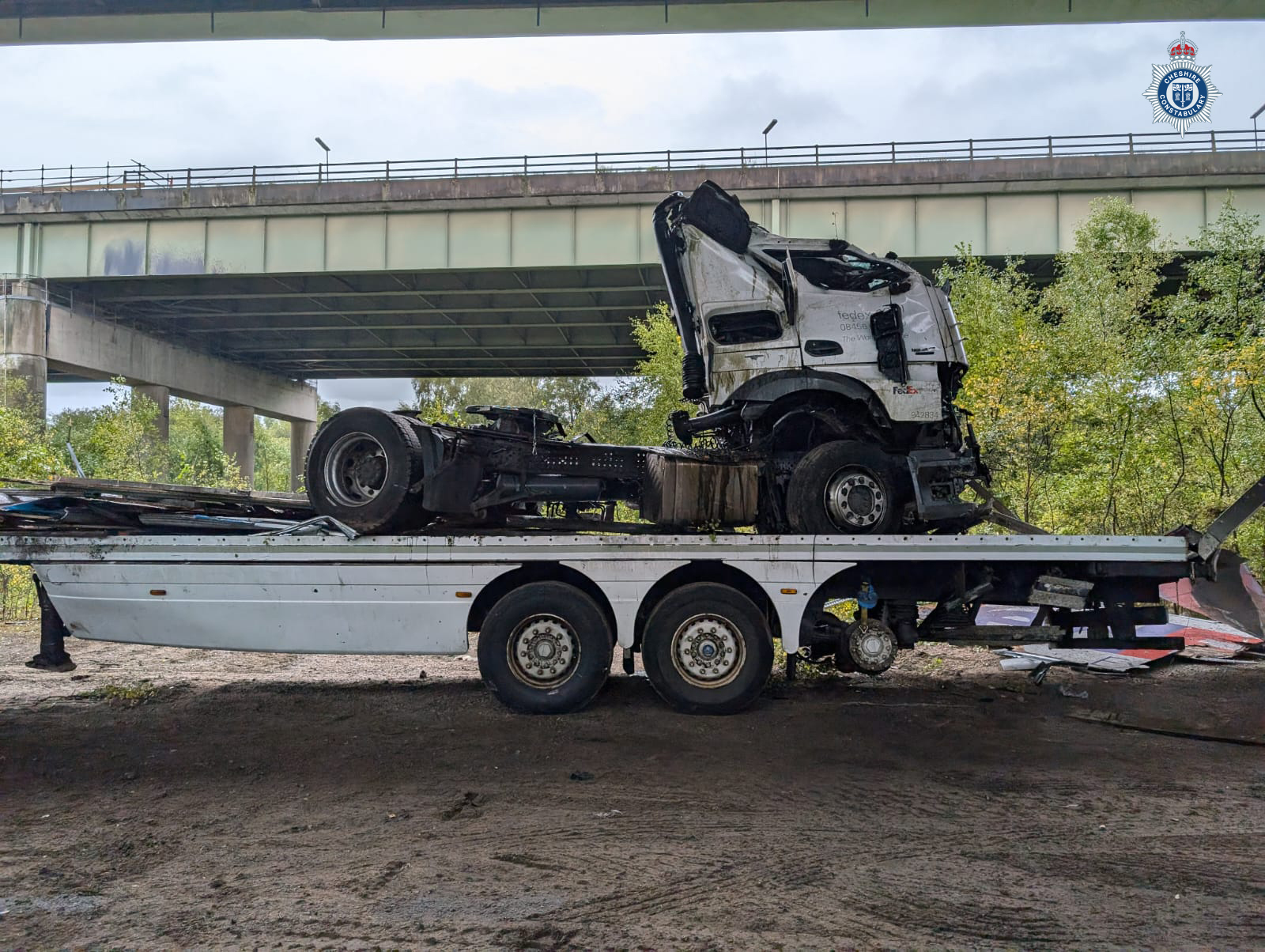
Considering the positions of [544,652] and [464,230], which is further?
[464,230]

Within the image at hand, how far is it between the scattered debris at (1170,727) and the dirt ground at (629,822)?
0.15 metres

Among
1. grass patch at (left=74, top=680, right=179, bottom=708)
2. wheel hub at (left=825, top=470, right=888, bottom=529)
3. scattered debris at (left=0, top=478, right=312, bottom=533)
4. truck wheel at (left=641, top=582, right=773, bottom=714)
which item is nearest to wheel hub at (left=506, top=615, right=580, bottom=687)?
truck wheel at (left=641, top=582, right=773, bottom=714)

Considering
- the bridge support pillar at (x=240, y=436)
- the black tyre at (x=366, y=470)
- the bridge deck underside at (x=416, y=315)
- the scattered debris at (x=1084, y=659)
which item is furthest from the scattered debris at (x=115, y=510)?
the bridge support pillar at (x=240, y=436)

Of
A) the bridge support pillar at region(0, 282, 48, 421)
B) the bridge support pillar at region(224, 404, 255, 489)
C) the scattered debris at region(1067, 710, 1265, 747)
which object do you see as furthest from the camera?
the bridge support pillar at region(224, 404, 255, 489)

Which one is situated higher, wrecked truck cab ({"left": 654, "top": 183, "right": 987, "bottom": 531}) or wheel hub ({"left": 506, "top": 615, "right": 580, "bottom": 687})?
wrecked truck cab ({"left": 654, "top": 183, "right": 987, "bottom": 531})

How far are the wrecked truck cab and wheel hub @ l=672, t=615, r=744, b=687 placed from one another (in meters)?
1.07

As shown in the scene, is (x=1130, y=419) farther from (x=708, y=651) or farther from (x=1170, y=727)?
(x=708, y=651)

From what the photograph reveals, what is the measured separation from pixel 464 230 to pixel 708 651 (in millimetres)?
17766

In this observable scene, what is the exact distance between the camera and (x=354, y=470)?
22.2 feet

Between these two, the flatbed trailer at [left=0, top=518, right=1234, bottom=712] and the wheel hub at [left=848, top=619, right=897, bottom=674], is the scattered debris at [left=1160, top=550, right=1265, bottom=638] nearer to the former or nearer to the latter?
the flatbed trailer at [left=0, top=518, right=1234, bottom=712]

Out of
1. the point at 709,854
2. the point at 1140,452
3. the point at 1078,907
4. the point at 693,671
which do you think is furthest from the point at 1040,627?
the point at 1140,452

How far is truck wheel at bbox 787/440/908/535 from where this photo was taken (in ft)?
22.2

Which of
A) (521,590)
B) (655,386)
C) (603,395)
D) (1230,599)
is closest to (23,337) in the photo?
(655,386)

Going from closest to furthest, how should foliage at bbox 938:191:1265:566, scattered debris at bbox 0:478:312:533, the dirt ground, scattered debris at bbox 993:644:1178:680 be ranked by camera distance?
the dirt ground < scattered debris at bbox 0:478:312:533 < scattered debris at bbox 993:644:1178:680 < foliage at bbox 938:191:1265:566
